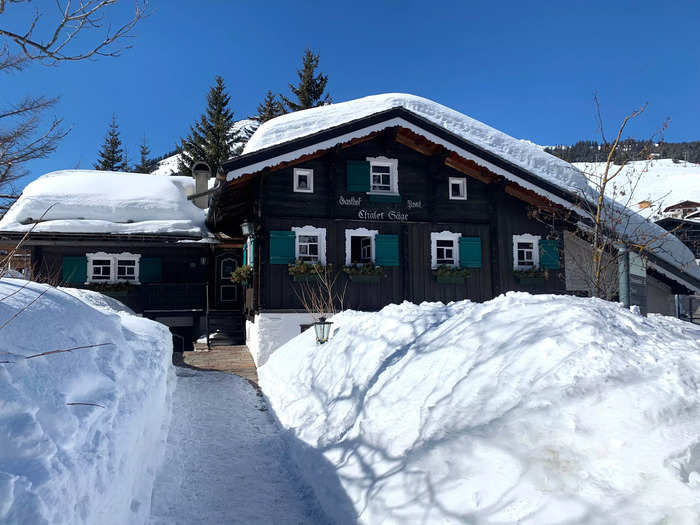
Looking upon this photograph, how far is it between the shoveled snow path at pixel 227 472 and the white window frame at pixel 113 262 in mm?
9545

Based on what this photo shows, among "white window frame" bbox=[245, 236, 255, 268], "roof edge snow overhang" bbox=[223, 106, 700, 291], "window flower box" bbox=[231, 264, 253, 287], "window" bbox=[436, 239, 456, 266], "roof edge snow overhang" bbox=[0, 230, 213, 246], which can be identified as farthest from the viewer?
"roof edge snow overhang" bbox=[0, 230, 213, 246]

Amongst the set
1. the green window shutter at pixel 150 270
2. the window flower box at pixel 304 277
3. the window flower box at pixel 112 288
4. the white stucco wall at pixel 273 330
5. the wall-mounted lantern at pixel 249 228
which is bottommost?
the white stucco wall at pixel 273 330

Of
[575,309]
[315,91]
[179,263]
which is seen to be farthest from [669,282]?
[315,91]

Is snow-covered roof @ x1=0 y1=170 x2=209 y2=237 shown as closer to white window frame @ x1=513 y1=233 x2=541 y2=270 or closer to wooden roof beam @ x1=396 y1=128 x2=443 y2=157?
wooden roof beam @ x1=396 y1=128 x2=443 y2=157

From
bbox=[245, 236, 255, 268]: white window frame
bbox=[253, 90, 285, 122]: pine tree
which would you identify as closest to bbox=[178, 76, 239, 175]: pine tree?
bbox=[253, 90, 285, 122]: pine tree

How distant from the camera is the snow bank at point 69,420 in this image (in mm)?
2232

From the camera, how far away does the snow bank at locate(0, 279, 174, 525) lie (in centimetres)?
223

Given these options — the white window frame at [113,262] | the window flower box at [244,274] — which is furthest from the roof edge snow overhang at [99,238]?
the window flower box at [244,274]

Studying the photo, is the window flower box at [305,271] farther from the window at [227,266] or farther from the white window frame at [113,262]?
the white window frame at [113,262]

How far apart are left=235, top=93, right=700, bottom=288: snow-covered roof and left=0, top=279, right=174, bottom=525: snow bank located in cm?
788

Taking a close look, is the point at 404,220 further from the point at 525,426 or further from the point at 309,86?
the point at 309,86

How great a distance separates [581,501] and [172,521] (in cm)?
333

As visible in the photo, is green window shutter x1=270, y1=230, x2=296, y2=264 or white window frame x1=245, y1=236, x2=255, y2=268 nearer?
green window shutter x1=270, y1=230, x2=296, y2=264

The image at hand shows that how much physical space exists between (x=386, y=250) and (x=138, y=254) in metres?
9.12
